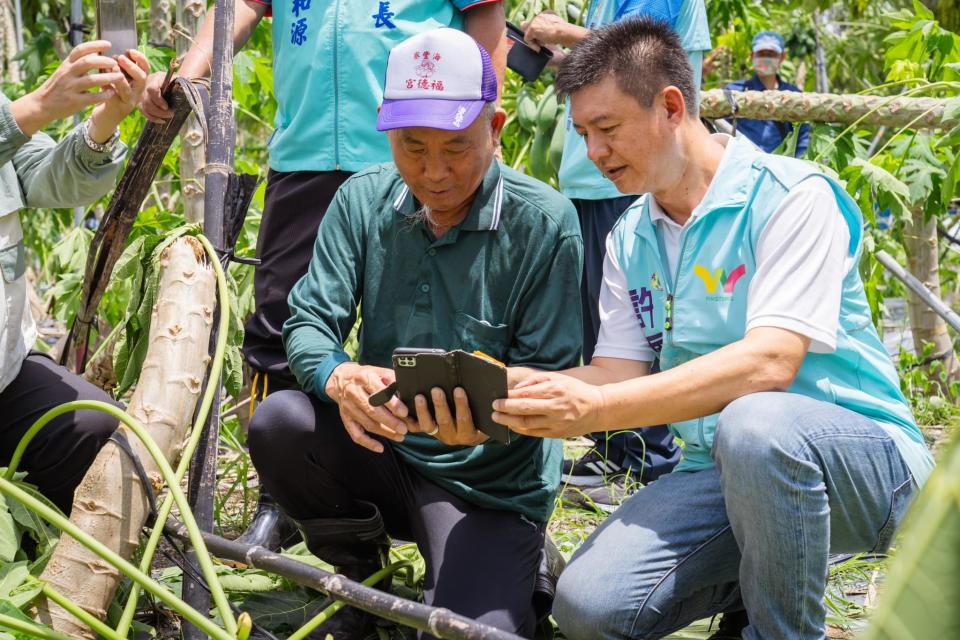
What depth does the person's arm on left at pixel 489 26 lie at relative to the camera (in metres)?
2.64

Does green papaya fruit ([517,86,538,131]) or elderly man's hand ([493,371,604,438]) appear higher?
green papaya fruit ([517,86,538,131])

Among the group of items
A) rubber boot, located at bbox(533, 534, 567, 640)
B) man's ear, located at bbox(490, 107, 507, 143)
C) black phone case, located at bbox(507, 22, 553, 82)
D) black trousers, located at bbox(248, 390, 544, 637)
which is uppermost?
black phone case, located at bbox(507, 22, 553, 82)

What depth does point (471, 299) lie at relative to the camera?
2172 mm

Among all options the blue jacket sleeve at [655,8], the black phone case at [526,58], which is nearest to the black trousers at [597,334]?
the black phone case at [526,58]

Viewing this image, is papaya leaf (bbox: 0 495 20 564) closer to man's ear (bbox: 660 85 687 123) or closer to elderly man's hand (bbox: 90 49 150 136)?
elderly man's hand (bbox: 90 49 150 136)

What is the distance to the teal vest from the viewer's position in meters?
1.89

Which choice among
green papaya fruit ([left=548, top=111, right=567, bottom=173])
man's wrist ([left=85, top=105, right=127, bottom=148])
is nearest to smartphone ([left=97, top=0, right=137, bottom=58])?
man's wrist ([left=85, top=105, right=127, bottom=148])

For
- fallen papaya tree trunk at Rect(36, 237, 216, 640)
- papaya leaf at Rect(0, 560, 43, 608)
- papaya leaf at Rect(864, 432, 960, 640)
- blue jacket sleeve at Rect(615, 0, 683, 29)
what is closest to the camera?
papaya leaf at Rect(864, 432, 960, 640)

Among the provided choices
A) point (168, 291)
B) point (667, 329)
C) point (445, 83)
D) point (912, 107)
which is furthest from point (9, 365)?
point (912, 107)

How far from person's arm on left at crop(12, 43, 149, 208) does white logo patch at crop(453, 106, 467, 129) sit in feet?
2.12

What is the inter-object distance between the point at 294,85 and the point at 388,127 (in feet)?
2.61

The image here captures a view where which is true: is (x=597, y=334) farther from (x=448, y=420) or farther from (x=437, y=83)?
(x=448, y=420)

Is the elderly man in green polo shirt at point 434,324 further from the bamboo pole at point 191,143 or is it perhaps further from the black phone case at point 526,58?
the black phone case at point 526,58

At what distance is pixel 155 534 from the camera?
1764 millimetres
